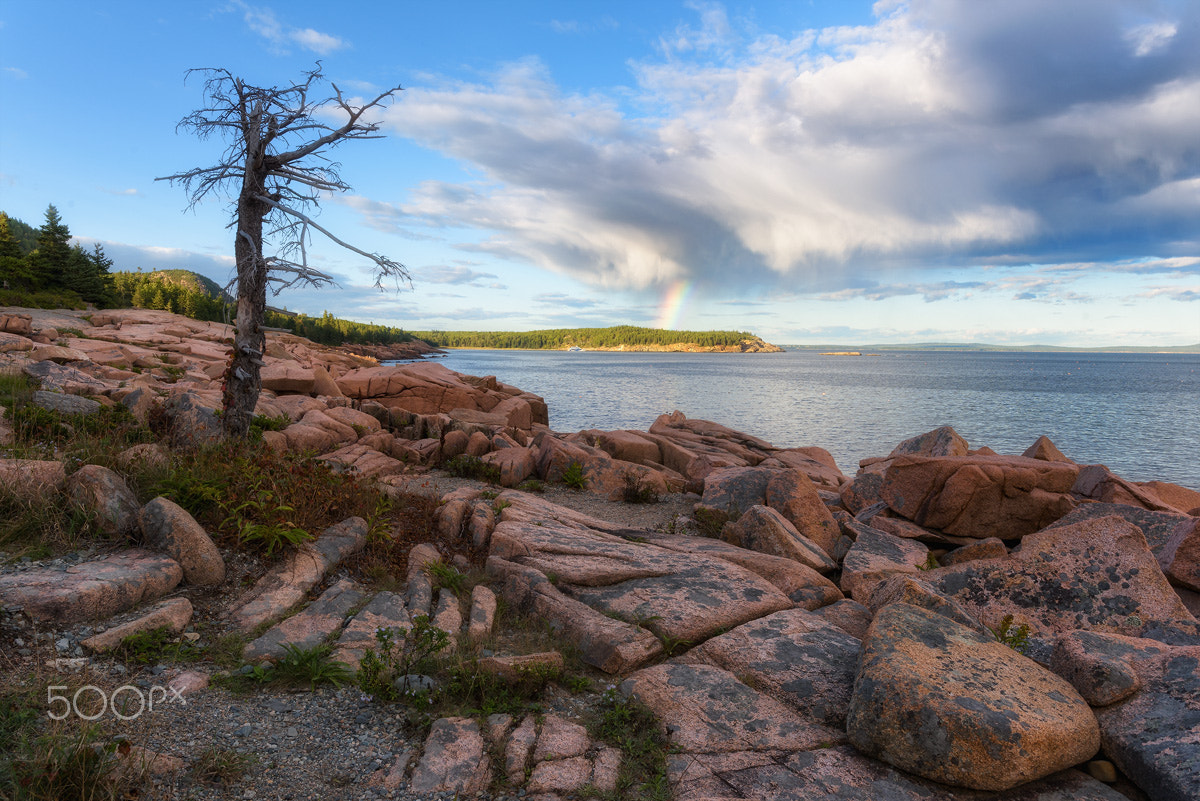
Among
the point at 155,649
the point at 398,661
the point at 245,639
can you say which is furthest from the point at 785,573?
the point at 155,649

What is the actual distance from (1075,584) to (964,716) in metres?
4.53

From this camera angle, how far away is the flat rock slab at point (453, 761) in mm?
4137

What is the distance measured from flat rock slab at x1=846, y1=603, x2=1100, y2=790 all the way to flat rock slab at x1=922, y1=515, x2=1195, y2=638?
270 centimetres

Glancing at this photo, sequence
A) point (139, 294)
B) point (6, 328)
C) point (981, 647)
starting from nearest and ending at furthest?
point (981, 647) < point (6, 328) < point (139, 294)

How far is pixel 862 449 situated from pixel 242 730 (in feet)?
105

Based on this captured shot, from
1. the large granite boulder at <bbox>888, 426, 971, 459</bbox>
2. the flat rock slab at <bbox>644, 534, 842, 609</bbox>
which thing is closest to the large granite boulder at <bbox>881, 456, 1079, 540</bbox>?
the large granite boulder at <bbox>888, 426, 971, 459</bbox>

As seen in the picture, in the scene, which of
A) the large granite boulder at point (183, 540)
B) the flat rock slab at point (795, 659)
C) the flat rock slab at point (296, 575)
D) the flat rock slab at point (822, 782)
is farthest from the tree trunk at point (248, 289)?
the flat rock slab at point (822, 782)

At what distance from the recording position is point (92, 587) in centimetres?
569

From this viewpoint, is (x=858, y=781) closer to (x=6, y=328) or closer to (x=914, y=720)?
(x=914, y=720)

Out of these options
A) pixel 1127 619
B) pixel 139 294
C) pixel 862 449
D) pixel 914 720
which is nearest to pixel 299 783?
pixel 914 720

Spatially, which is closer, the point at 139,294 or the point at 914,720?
the point at 914,720

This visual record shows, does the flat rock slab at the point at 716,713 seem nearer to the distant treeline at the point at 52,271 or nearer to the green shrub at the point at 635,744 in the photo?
the green shrub at the point at 635,744

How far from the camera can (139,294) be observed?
8156cm

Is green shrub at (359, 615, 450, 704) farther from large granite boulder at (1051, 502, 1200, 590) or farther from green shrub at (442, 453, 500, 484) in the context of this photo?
large granite boulder at (1051, 502, 1200, 590)
